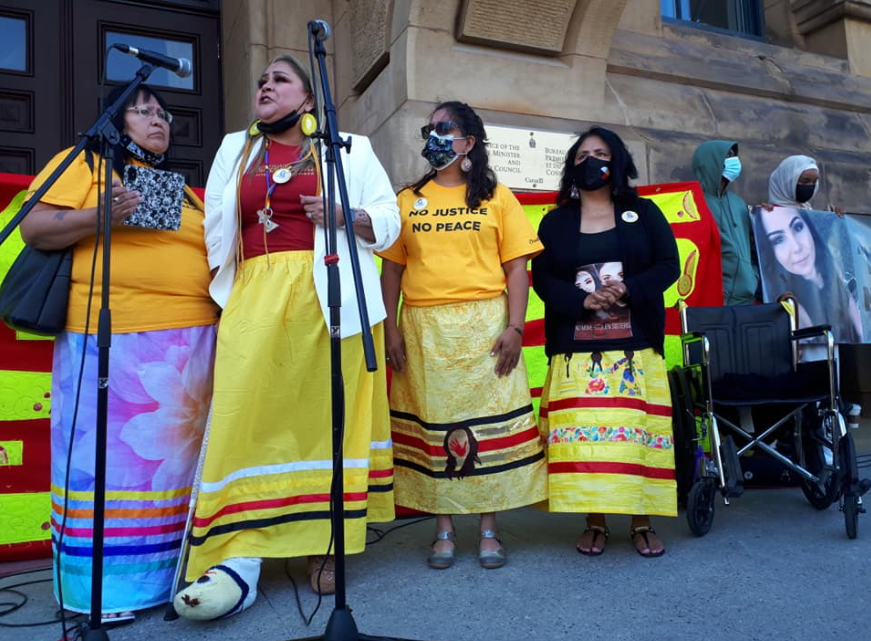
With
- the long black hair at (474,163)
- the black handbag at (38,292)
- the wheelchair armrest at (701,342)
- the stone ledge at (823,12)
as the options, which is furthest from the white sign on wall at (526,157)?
the stone ledge at (823,12)

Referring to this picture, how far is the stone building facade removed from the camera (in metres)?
5.58

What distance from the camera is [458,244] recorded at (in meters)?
3.13

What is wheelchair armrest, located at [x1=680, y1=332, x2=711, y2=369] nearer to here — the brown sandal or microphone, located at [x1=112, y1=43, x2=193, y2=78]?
the brown sandal

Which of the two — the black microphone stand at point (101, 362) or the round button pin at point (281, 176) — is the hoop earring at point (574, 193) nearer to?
the round button pin at point (281, 176)

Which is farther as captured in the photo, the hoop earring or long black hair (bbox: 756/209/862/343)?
long black hair (bbox: 756/209/862/343)

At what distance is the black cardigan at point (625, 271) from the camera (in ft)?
10.6

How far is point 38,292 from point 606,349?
7.09 ft

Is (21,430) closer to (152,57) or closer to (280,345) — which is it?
(280,345)

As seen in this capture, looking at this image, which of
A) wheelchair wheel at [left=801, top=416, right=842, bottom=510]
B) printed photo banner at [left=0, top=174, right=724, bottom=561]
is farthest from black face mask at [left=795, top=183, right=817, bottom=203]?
printed photo banner at [left=0, top=174, right=724, bottom=561]

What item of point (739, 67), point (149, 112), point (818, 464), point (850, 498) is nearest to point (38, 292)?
point (149, 112)

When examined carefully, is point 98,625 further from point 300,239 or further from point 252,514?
point 300,239

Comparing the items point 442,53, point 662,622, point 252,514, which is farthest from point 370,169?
point 442,53

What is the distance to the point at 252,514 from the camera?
Result: 8.96 ft

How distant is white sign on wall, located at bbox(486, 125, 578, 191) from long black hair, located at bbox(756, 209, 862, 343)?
1479mm
